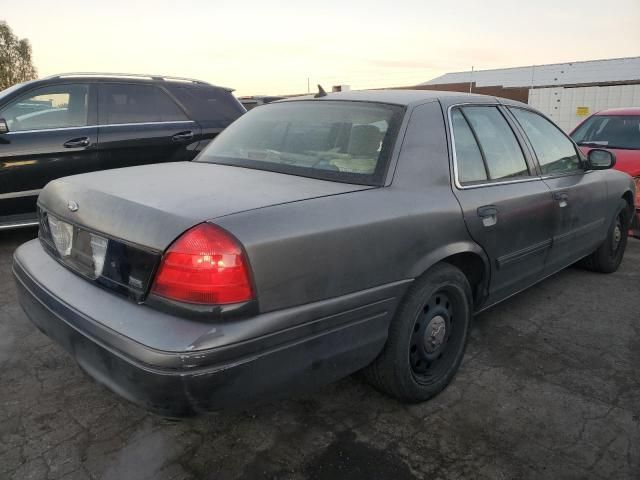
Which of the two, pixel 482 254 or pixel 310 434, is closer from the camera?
pixel 310 434

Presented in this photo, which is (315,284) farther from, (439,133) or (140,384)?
(439,133)

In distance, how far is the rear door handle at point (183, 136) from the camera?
18.8ft

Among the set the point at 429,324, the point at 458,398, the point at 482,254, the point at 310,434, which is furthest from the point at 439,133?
the point at 310,434

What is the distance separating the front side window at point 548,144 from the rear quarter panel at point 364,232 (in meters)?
1.11

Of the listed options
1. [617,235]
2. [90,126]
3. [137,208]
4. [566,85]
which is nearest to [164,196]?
[137,208]

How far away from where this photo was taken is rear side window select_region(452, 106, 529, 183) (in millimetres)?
2789

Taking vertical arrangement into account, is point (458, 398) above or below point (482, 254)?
below

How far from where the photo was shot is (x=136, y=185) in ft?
7.39

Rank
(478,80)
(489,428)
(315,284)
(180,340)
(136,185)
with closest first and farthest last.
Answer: (180,340), (315,284), (136,185), (489,428), (478,80)

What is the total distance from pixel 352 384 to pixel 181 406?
124 cm

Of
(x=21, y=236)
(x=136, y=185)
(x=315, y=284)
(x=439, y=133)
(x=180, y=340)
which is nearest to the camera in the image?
(x=180, y=340)

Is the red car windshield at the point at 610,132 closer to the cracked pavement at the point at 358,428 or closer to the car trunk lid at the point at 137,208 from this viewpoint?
the cracked pavement at the point at 358,428

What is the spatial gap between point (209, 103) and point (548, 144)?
13.0 feet

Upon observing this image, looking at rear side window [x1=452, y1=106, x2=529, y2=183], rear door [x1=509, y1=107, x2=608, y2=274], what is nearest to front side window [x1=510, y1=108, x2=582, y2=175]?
rear door [x1=509, y1=107, x2=608, y2=274]
